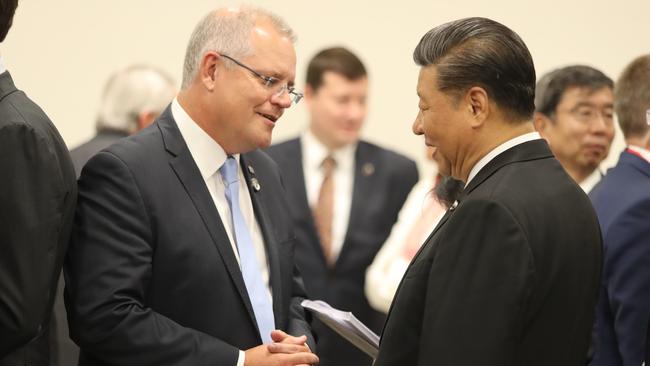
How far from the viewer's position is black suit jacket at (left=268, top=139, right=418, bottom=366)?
4.44 metres

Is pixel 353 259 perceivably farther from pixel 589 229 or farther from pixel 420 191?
pixel 589 229

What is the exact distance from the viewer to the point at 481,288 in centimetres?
190

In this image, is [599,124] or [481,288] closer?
[481,288]

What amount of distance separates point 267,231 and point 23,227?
2.49 ft

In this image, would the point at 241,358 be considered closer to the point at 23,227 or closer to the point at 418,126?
the point at 23,227

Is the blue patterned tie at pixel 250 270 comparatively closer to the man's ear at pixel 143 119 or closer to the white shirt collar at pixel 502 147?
the white shirt collar at pixel 502 147

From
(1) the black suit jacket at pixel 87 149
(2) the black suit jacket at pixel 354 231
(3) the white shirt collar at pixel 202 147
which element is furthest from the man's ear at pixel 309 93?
(3) the white shirt collar at pixel 202 147

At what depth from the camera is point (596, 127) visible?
3.49 m

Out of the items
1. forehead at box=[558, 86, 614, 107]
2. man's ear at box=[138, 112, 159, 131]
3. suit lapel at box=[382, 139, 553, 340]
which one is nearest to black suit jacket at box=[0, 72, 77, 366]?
suit lapel at box=[382, 139, 553, 340]

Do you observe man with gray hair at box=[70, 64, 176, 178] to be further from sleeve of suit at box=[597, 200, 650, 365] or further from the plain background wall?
sleeve of suit at box=[597, 200, 650, 365]

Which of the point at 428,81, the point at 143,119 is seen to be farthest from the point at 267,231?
the point at 143,119

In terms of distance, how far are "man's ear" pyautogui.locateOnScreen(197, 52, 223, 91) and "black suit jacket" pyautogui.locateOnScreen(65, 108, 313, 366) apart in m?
0.15

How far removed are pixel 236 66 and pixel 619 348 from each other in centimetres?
128

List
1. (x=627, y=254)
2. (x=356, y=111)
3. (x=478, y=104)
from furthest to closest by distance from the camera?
(x=356, y=111) → (x=627, y=254) → (x=478, y=104)
